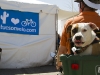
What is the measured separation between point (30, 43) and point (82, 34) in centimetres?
559

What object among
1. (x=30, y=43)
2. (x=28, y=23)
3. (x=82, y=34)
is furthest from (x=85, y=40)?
(x=28, y=23)

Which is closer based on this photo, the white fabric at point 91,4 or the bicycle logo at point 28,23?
the white fabric at point 91,4

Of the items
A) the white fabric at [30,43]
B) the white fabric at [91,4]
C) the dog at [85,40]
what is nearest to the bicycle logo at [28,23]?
the white fabric at [30,43]

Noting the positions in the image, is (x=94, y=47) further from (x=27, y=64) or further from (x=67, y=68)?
(x=27, y=64)

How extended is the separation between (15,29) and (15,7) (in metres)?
0.78

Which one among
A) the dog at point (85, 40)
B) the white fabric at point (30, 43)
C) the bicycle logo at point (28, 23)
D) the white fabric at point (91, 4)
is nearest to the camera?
the dog at point (85, 40)

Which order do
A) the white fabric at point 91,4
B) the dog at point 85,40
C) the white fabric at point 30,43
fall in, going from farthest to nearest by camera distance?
the white fabric at point 30,43 → the white fabric at point 91,4 → the dog at point 85,40

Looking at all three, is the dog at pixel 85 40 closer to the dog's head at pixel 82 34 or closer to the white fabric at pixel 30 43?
the dog's head at pixel 82 34

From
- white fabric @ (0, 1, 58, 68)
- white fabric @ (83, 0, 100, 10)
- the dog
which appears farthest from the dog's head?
white fabric @ (0, 1, 58, 68)

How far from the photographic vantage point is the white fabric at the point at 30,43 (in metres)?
7.32

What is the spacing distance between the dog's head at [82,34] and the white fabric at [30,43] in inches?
212

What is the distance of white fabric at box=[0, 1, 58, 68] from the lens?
732 cm

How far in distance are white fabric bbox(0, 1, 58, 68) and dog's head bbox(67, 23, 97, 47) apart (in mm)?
5392

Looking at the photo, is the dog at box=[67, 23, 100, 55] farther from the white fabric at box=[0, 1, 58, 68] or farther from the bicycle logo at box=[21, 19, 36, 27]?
the bicycle logo at box=[21, 19, 36, 27]
